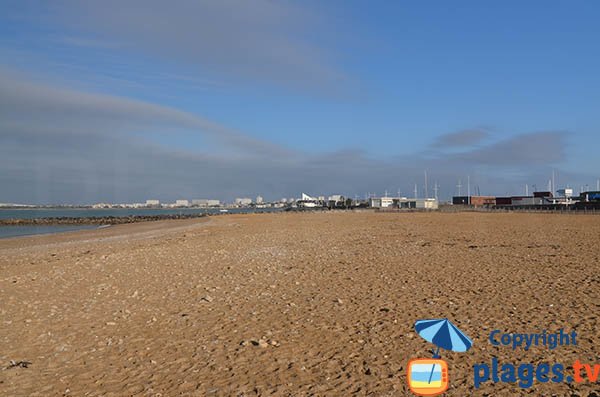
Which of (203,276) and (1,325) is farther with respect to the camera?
(203,276)

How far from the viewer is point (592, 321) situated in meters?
7.57

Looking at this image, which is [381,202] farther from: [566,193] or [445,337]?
[445,337]

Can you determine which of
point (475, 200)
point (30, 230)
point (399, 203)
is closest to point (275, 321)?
point (30, 230)

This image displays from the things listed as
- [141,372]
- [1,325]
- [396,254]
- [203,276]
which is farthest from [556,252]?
[1,325]

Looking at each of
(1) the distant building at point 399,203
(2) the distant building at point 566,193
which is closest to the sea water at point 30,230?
(1) the distant building at point 399,203

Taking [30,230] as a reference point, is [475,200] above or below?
above

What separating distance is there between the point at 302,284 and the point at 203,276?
3.33 metres

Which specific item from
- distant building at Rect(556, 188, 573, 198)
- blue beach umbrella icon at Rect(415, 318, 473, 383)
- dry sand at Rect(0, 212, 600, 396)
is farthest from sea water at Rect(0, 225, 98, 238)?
distant building at Rect(556, 188, 573, 198)

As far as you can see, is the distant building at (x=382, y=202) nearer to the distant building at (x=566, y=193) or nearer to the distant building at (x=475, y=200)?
the distant building at (x=475, y=200)

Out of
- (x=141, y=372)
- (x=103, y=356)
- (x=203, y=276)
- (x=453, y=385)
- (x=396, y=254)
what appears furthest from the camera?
(x=396, y=254)

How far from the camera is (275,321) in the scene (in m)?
8.12

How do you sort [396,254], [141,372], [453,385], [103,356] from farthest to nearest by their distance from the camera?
[396,254] → [103,356] → [141,372] → [453,385]

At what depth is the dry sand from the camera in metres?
5.59

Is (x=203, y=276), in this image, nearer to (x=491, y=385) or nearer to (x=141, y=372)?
(x=141, y=372)
